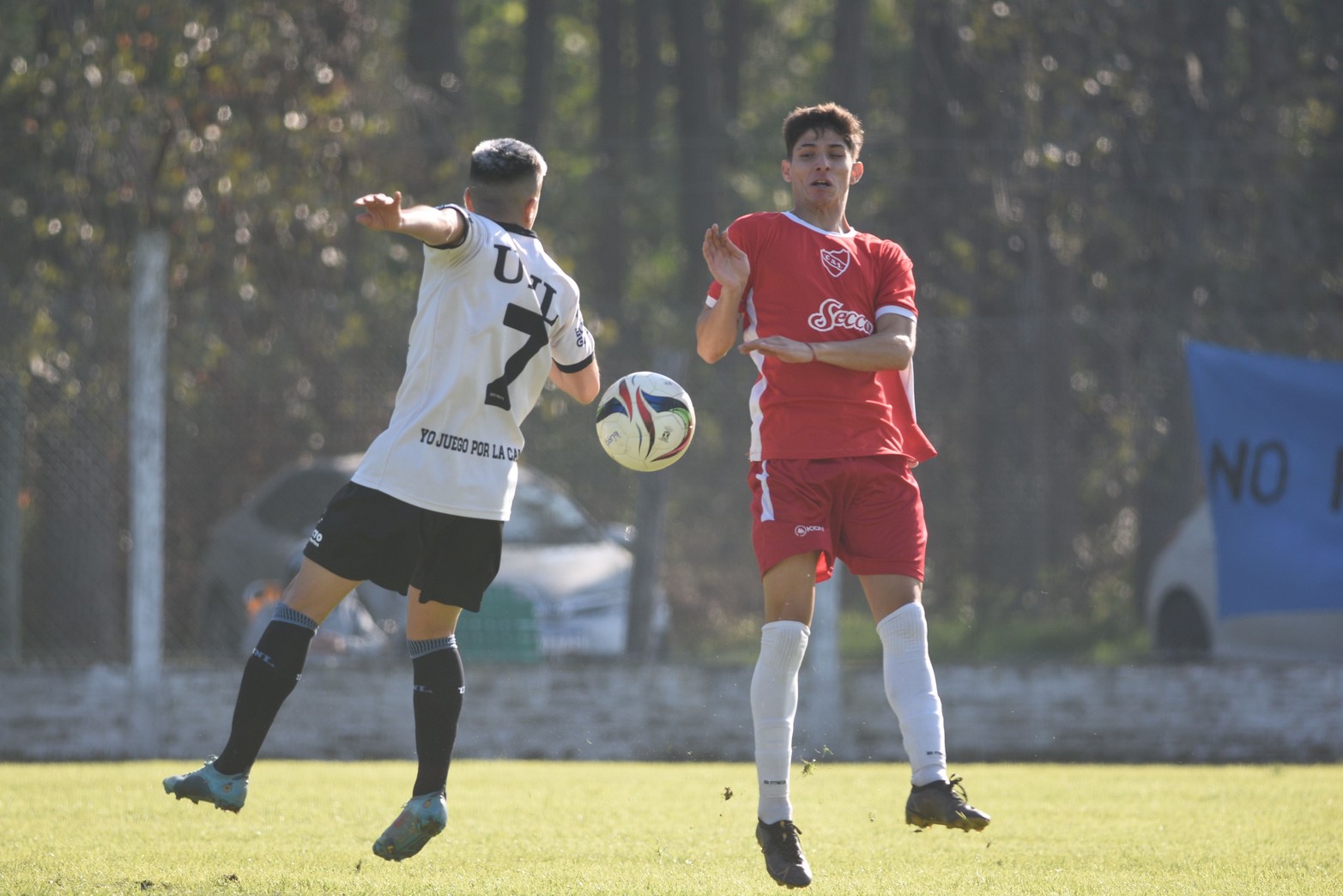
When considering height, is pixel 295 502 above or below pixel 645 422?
above

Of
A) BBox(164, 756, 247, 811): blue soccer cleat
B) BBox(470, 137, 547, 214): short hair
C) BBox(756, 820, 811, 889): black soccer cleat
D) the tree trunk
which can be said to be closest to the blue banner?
BBox(756, 820, 811, 889): black soccer cleat

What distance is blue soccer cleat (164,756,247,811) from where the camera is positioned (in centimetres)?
477

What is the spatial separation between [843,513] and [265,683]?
182 cm

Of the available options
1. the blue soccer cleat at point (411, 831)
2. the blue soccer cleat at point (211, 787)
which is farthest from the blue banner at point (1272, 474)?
the blue soccer cleat at point (211, 787)

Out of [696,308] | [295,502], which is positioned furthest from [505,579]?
[696,308]

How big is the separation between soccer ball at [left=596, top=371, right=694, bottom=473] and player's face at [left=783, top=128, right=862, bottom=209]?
765 millimetres

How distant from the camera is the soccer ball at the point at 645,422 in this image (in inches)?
212

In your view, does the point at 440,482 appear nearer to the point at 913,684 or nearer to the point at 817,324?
the point at 817,324

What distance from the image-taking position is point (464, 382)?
509 cm

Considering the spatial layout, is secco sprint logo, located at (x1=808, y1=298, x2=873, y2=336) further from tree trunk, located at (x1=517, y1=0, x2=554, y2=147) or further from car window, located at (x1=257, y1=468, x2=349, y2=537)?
tree trunk, located at (x1=517, y1=0, x2=554, y2=147)

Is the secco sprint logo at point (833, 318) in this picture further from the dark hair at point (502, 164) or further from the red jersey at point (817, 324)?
the dark hair at point (502, 164)

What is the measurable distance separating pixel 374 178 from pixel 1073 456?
5.42m

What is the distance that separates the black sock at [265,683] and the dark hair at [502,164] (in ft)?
4.87

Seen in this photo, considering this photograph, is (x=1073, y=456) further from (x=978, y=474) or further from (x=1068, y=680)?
(x=1068, y=680)
